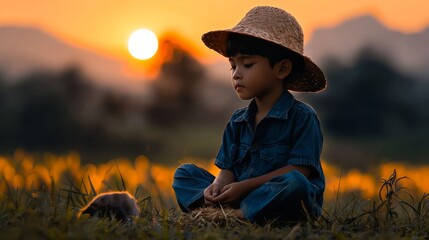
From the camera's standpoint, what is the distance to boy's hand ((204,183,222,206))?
5.11 meters

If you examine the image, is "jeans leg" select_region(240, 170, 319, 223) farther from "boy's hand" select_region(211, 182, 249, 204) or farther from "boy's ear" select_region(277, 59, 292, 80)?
"boy's ear" select_region(277, 59, 292, 80)

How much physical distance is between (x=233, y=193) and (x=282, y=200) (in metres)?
0.35

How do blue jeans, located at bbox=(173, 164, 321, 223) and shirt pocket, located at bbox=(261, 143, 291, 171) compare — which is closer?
blue jeans, located at bbox=(173, 164, 321, 223)

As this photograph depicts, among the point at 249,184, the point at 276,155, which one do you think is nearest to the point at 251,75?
the point at 276,155

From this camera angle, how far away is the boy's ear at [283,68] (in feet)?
17.2

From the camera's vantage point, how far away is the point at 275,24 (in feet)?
17.6

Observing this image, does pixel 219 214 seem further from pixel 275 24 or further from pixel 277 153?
pixel 275 24

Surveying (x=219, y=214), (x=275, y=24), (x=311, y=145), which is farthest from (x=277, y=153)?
(x=275, y=24)

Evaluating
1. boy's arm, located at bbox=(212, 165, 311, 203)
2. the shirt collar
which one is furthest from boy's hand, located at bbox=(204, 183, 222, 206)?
the shirt collar

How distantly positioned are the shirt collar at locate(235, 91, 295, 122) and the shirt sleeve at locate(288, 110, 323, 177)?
0.11 m

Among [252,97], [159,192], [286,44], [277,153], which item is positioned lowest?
[159,192]

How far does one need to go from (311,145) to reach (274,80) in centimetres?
53

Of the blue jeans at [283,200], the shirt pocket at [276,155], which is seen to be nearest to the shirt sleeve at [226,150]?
the shirt pocket at [276,155]

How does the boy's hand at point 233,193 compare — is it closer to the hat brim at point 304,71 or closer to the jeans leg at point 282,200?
the jeans leg at point 282,200
